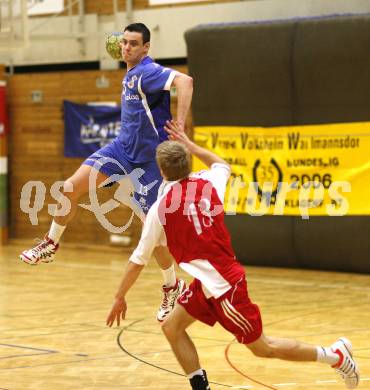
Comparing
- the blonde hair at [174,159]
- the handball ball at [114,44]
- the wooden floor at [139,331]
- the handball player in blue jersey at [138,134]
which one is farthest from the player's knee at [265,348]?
the handball ball at [114,44]

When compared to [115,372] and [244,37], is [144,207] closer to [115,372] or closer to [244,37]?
[115,372]

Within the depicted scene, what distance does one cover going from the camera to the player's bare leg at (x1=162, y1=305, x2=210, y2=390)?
6.69m

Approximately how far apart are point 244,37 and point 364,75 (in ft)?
6.94

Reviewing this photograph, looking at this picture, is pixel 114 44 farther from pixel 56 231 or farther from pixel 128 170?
pixel 56 231

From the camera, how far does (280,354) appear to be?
6.61 m

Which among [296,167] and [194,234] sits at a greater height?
[194,234]

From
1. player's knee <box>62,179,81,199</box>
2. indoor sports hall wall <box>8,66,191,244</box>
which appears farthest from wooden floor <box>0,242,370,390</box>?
indoor sports hall wall <box>8,66,191,244</box>

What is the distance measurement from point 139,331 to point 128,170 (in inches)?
83.4

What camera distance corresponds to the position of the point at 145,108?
28.6ft

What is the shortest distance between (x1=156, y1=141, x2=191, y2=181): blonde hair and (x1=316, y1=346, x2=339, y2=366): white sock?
60.9 inches

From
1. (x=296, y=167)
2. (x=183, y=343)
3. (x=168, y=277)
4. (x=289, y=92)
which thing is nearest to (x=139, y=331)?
(x=168, y=277)

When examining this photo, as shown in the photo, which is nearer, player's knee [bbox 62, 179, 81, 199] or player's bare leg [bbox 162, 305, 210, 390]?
player's bare leg [bbox 162, 305, 210, 390]

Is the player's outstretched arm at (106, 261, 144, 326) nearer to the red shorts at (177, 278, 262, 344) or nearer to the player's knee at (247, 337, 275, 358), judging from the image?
the red shorts at (177, 278, 262, 344)

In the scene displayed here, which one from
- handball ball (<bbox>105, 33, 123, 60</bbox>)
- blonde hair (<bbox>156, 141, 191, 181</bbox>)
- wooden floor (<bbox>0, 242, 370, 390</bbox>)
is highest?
handball ball (<bbox>105, 33, 123, 60</bbox>)
